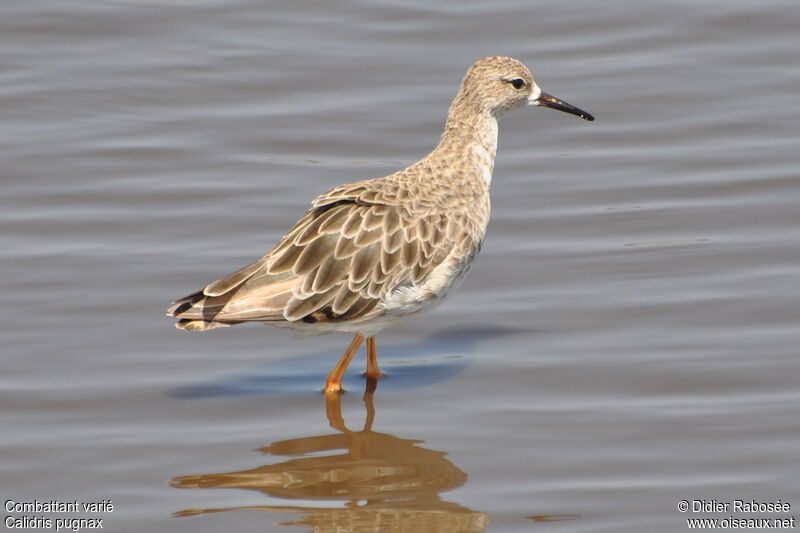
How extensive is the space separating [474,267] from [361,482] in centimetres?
360

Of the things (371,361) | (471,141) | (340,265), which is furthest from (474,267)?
(340,265)

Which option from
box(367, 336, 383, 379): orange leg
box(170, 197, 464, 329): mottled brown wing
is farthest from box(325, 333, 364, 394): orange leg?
box(170, 197, 464, 329): mottled brown wing

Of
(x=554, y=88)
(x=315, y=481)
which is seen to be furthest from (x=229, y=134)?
(x=315, y=481)

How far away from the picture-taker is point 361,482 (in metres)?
8.70

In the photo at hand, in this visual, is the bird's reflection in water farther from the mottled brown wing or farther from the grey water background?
the mottled brown wing

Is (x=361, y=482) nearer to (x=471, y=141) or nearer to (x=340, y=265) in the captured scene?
(x=340, y=265)

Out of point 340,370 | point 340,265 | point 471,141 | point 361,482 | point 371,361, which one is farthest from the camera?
point 471,141

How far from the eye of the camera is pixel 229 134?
14.4 metres

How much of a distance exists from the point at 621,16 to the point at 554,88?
2.35 metres

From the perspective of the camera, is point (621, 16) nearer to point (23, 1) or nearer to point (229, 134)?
point (229, 134)

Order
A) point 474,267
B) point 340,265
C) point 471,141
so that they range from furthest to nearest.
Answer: point 474,267 < point 471,141 < point 340,265

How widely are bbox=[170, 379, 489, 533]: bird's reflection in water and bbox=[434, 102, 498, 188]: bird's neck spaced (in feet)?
7.39

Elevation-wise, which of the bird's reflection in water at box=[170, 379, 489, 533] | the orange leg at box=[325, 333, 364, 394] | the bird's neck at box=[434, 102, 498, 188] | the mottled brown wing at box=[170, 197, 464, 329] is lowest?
the bird's reflection in water at box=[170, 379, 489, 533]

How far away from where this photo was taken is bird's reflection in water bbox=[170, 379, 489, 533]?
813cm
